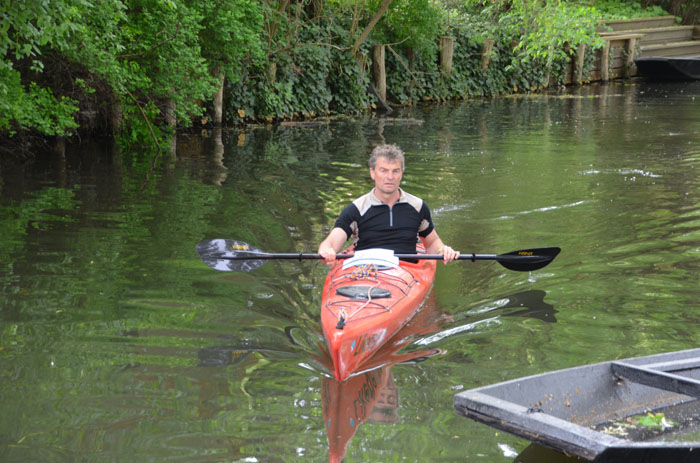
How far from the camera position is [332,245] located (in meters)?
6.16

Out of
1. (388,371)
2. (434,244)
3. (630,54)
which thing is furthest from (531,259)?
(630,54)

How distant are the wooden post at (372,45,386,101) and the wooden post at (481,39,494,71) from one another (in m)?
4.41

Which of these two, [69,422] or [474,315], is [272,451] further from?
[474,315]

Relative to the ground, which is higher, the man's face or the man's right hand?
the man's face

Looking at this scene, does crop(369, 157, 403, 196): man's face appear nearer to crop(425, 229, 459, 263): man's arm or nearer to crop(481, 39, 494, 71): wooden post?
crop(425, 229, 459, 263): man's arm

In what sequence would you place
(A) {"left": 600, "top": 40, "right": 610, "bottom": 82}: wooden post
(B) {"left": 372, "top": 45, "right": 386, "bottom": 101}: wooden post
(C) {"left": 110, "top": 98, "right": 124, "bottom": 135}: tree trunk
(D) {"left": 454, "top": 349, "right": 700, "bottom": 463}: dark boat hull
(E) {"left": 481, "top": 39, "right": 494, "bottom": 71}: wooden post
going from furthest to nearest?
(A) {"left": 600, "top": 40, "right": 610, "bottom": 82}: wooden post → (E) {"left": 481, "top": 39, "right": 494, "bottom": 71}: wooden post → (B) {"left": 372, "top": 45, "right": 386, "bottom": 101}: wooden post → (C) {"left": 110, "top": 98, "right": 124, "bottom": 135}: tree trunk → (D) {"left": 454, "top": 349, "right": 700, "bottom": 463}: dark boat hull

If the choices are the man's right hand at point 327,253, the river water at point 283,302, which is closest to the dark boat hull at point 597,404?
the river water at point 283,302

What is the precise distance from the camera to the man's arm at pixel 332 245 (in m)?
6.04

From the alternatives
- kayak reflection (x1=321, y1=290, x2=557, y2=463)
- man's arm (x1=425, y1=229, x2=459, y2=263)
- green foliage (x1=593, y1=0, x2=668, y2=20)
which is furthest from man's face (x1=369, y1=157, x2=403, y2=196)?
green foliage (x1=593, y1=0, x2=668, y2=20)

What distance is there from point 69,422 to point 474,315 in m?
3.15

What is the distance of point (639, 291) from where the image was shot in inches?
253

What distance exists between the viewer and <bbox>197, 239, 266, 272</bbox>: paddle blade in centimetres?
664

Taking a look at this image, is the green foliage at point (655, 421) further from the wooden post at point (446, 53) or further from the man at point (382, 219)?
the wooden post at point (446, 53)

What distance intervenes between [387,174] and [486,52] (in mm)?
19993
